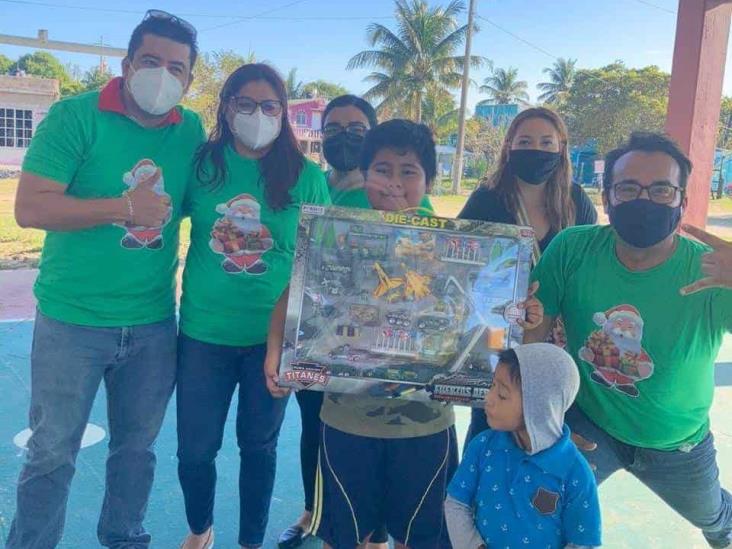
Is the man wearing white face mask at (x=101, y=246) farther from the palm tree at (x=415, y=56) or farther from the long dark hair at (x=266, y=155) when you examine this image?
the palm tree at (x=415, y=56)

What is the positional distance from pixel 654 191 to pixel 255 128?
1405mm

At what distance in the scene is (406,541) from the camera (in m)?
2.22

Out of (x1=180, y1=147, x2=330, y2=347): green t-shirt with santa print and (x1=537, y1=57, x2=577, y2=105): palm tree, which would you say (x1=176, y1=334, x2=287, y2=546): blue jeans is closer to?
(x1=180, y1=147, x2=330, y2=347): green t-shirt with santa print

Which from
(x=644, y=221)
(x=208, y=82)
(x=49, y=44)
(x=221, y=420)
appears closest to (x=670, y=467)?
(x=644, y=221)

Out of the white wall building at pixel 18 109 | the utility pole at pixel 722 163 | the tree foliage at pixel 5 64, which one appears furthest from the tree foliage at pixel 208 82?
the tree foliage at pixel 5 64

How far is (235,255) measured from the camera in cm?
246

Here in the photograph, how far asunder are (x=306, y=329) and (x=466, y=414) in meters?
2.89

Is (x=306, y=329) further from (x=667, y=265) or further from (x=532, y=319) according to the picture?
(x=667, y=265)

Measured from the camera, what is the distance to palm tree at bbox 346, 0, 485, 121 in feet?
109

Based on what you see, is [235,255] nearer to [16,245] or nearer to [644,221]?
[644,221]

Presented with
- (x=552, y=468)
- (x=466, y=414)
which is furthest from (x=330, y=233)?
(x=466, y=414)

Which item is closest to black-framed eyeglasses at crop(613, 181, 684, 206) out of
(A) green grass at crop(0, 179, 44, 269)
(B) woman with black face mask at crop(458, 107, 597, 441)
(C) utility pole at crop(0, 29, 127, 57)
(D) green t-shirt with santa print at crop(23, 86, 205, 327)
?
(B) woman with black face mask at crop(458, 107, 597, 441)

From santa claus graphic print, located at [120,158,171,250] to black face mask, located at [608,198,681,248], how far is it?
61.8 inches

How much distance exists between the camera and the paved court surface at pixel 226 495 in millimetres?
3045
